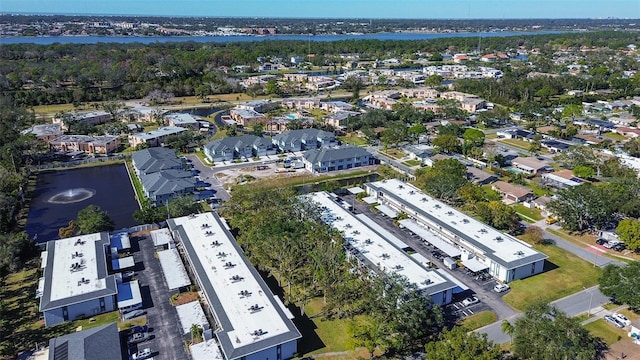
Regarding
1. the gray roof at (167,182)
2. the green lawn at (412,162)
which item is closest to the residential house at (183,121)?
the gray roof at (167,182)

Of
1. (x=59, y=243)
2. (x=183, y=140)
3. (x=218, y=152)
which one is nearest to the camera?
(x=59, y=243)

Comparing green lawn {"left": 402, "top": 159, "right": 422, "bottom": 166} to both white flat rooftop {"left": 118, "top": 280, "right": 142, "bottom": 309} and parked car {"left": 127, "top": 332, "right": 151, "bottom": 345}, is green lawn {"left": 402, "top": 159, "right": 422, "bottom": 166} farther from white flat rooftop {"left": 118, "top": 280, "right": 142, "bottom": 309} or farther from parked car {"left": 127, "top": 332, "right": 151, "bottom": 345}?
parked car {"left": 127, "top": 332, "right": 151, "bottom": 345}

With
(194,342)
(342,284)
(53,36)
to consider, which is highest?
(53,36)

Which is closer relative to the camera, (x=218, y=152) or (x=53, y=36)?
(x=218, y=152)

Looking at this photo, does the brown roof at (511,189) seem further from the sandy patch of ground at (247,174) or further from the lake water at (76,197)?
the lake water at (76,197)

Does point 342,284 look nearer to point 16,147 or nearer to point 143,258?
point 143,258

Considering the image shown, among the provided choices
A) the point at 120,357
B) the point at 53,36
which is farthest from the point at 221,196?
the point at 53,36

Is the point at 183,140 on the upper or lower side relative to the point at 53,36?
lower
